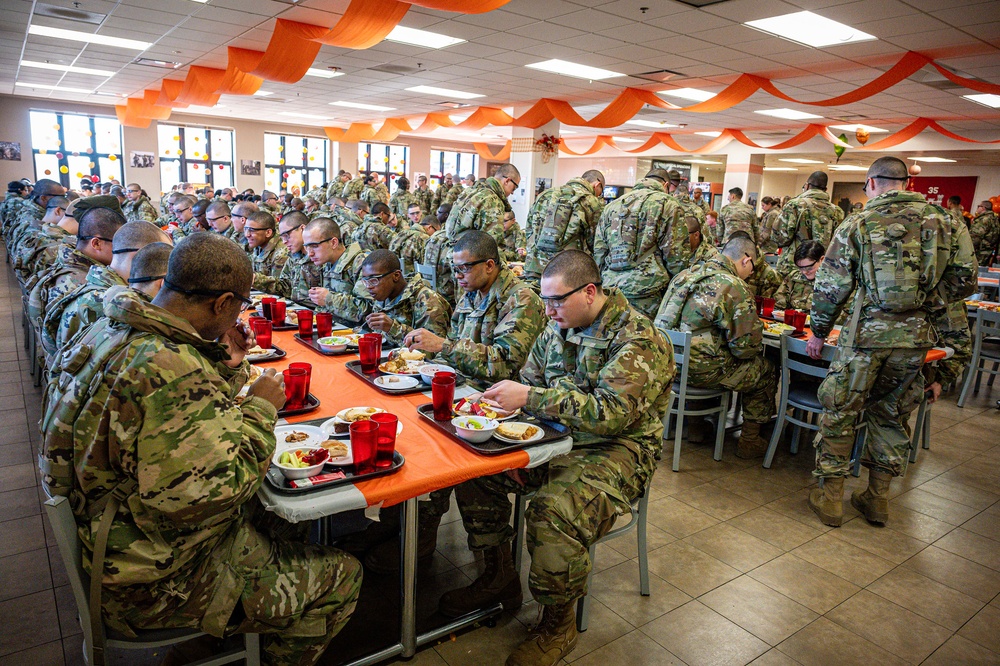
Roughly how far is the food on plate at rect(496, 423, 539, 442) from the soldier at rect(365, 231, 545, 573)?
0.77 m

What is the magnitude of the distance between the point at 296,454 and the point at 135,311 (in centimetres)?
57

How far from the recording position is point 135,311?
1.43 m

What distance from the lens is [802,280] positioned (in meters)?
5.50

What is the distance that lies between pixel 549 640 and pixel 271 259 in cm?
419

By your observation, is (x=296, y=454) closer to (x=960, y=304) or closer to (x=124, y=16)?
(x=960, y=304)

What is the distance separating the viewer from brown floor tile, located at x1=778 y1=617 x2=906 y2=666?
2.29m

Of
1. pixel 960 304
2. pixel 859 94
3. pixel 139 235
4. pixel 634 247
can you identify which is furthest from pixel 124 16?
pixel 960 304

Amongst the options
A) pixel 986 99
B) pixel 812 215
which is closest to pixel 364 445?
pixel 812 215

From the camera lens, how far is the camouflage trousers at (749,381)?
12.6 ft

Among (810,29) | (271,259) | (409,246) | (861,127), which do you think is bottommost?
(271,259)

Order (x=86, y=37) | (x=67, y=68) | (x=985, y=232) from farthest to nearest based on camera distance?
1. (x=67, y=68)
2. (x=985, y=232)
3. (x=86, y=37)

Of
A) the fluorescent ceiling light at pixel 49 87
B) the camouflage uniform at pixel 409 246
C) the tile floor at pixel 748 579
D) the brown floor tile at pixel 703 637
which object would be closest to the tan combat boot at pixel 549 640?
the tile floor at pixel 748 579

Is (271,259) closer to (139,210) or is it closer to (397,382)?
(397,382)

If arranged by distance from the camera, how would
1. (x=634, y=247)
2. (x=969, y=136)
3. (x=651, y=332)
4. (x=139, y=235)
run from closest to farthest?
1. (x=651, y=332)
2. (x=139, y=235)
3. (x=634, y=247)
4. (x=969, y=136)
